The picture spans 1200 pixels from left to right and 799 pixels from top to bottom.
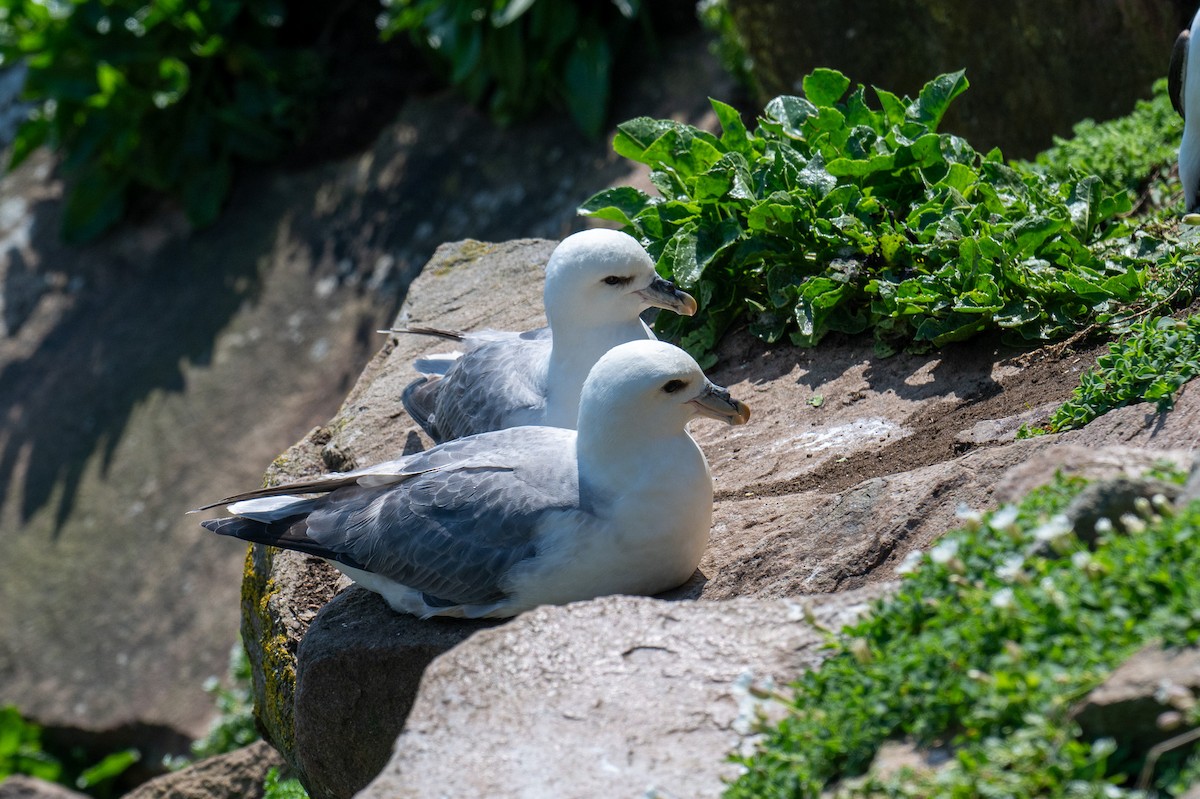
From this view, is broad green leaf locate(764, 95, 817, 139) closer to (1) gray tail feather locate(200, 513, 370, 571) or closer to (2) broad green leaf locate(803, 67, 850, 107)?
(2) broad green leaf locate(803, 67, 850, 107)

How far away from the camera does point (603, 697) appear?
2.99m

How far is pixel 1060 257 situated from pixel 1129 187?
136 centimetres

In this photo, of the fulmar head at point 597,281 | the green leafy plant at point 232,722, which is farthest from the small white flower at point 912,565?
the green leafy plant at point 232,722

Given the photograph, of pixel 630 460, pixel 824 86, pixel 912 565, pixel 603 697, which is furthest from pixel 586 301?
pixel 912 565

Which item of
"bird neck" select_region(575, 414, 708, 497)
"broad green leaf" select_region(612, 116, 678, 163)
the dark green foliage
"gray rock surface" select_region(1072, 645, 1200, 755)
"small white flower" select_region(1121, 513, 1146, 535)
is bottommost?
the dark green foliage

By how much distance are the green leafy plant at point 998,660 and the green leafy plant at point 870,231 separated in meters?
2.16

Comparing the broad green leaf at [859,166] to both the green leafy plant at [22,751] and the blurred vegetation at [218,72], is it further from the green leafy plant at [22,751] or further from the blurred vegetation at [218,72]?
the green leafy plant at [22,751]

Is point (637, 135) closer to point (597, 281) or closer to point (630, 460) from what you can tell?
point (597, 281)

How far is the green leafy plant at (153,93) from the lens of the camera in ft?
34.2

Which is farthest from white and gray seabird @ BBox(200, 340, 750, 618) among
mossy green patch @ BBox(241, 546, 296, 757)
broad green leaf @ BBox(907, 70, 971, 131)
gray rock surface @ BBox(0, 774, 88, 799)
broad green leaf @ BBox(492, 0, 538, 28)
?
broad green leaf @ BBox(492, 0, 538, 28)

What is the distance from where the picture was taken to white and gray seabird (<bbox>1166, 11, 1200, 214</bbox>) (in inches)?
207

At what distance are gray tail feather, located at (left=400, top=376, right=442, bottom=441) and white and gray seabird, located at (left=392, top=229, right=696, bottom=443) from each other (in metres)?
0.10

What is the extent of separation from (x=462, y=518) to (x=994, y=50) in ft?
16.4

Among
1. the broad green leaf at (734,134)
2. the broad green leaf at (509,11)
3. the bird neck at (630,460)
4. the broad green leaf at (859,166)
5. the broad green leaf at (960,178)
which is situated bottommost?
the bird neck at (630,460)
